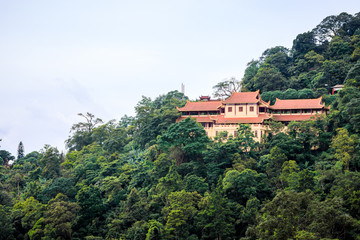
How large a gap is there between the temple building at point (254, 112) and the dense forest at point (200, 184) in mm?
1373

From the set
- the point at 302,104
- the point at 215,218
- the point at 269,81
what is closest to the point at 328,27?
the point at 269,81

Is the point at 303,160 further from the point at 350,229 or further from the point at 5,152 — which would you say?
the point at 5,152

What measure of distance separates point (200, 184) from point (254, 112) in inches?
392

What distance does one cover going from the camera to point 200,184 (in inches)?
1059

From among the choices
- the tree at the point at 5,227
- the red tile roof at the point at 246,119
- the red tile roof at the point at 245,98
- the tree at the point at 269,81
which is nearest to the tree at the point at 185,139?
the red tile roof at the point at 246,119

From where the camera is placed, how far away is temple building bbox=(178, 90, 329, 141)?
33013 millimetres

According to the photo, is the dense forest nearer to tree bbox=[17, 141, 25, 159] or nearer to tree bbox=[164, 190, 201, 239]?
tree bbox=[164, 190, 201, 239]

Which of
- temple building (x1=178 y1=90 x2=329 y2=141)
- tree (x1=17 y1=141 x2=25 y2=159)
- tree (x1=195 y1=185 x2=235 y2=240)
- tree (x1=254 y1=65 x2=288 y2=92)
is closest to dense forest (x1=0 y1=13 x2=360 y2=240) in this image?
tree (x1=195 y1=185 x2=235 y2=240)

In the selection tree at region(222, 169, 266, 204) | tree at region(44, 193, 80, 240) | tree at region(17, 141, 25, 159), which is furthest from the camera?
tree at region(17, 141, 25, 159)

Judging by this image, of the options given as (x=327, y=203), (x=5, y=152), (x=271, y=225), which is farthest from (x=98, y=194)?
(x=5, y=152)

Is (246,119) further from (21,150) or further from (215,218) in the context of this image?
(21,150)

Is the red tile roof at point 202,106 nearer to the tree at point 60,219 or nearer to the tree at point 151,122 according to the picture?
the tree at point 151,122

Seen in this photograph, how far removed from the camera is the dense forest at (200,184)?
2044 centimetres

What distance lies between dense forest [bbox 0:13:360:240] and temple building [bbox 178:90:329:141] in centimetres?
137
